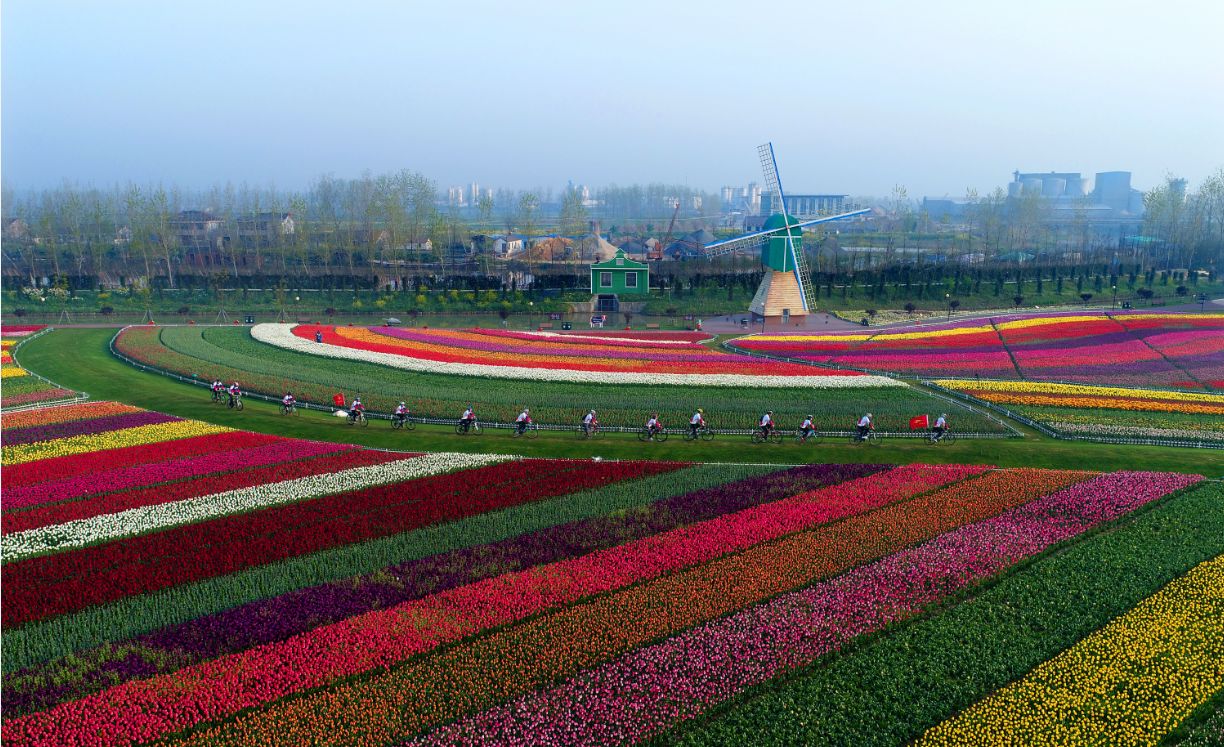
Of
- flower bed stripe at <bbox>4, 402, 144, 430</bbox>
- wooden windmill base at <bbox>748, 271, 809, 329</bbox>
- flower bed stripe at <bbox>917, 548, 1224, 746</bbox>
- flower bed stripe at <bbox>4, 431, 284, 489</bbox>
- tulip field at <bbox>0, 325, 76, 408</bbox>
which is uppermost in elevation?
wooden windmill base at <bbox>748, 271, 809, 329</bbox>

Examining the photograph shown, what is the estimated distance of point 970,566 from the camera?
19281mm

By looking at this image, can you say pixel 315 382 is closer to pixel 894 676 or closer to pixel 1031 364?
pixel 894 676

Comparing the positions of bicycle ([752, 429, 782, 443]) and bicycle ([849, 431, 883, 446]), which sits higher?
bicycle ([752, 429, 782, 443])

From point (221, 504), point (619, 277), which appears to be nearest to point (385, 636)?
point (221, 504)

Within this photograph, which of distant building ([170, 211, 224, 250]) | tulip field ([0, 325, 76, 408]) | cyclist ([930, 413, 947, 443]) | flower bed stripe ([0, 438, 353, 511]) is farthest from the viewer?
distant building ([170, 211, 224, 250])

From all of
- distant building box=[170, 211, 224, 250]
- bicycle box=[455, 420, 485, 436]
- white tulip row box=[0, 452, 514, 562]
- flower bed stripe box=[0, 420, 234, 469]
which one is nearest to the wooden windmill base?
bicycle box=[455, 420, 485, 436]

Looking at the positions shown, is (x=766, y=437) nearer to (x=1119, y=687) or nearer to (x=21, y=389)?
(x=1119, y=687)

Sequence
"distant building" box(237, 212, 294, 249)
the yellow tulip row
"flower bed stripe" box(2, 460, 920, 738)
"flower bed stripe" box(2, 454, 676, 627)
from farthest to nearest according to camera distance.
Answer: "distant building" box(237, 212, 294, 249)
the yellow tulip row
"flower bed stripe" box(2, 454, 676, 627)
"flower bed stripe" box(2, 460, 920, 738)

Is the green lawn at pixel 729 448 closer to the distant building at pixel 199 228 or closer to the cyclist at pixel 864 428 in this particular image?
the cyclist at pixel 864 428

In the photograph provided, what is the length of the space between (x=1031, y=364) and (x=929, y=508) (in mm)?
28156

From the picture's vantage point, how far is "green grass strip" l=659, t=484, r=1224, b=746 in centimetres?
1323

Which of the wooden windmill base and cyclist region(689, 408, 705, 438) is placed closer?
cyclist region(689, 408, 705, 438)

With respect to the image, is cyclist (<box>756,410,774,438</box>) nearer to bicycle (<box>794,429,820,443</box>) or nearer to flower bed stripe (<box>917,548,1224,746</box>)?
bicycle (<box>794,429,820,443</box>)

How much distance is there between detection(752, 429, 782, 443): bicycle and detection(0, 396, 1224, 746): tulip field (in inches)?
160
